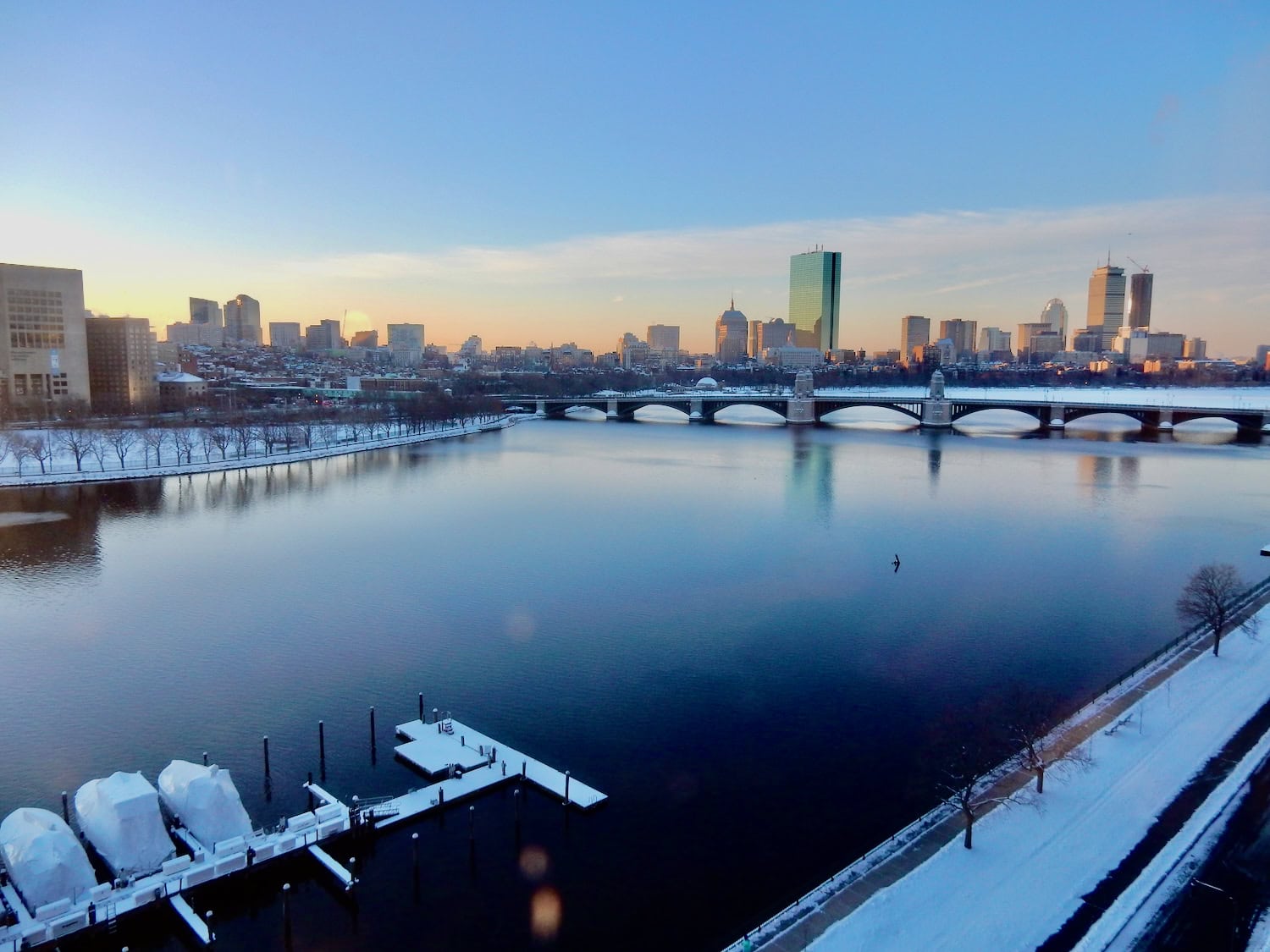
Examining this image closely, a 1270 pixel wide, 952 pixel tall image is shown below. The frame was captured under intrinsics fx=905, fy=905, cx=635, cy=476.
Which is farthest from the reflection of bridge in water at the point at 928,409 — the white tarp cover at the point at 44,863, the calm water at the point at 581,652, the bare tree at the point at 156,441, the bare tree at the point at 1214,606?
the white tarp cover at the point at 44,863

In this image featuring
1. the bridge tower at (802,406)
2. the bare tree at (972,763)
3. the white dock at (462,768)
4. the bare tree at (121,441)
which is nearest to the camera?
the bare tree at (972,763)

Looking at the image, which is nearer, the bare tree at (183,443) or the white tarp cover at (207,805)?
the white tarp cover at (207,805)

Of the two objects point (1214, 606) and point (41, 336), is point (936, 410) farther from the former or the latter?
point (41, 336)

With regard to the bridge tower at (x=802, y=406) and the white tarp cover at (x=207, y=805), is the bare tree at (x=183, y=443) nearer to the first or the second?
the white tarp cover at (x=207, y=805)

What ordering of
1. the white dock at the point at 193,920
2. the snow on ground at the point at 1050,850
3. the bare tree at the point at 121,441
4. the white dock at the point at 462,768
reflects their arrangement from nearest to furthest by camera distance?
the snow on ground at the point at 1050,850
the white dock at the point at 193,920
the white dock at the point at 462,768
the bare tree at the point at 121,441

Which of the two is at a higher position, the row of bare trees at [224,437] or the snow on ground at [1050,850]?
the row of bare trees at [224,437]

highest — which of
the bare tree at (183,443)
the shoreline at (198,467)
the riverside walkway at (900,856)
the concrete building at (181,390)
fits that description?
the concrete building at (181,390)

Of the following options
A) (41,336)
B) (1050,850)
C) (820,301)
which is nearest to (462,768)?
(1050,850)
